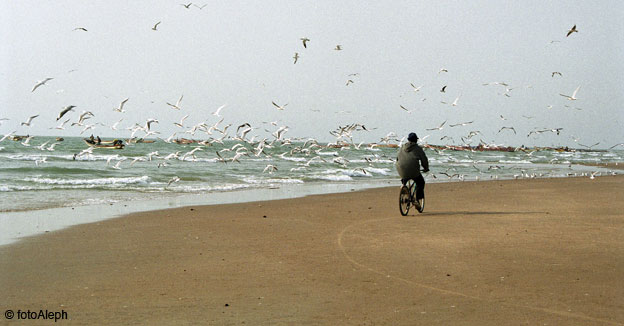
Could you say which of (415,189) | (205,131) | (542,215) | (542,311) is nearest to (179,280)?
(542,311)

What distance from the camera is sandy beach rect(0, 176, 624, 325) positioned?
5363 mm

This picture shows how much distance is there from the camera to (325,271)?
716 centimetres

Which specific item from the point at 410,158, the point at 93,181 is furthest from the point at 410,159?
the point at 93,181

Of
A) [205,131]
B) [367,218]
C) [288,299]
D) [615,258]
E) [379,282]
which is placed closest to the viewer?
[288,299]

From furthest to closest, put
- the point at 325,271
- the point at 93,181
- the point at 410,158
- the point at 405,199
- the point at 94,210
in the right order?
the point at 93,181 < the point at 94,210 < the point at 405,199 < the point at 410,158 < the point at 325,271

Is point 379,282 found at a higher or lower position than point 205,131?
lower

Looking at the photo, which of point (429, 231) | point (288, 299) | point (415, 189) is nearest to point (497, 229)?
point (429, 231)

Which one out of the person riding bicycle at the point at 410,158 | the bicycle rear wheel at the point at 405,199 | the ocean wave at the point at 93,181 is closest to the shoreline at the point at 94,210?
the ocean wave at the point at 93,181

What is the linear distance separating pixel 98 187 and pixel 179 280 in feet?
56.0

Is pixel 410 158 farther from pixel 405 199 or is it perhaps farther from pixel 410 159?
pixel 405 199

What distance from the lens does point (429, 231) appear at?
1052cm

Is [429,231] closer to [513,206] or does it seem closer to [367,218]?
[367,218]

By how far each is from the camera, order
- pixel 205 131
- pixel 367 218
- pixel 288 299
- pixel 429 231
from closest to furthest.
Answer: pixel 288 299, pixel 429 231, pixel 367 218, pixel 205 131

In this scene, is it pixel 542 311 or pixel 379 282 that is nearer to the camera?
pixel 542 311
